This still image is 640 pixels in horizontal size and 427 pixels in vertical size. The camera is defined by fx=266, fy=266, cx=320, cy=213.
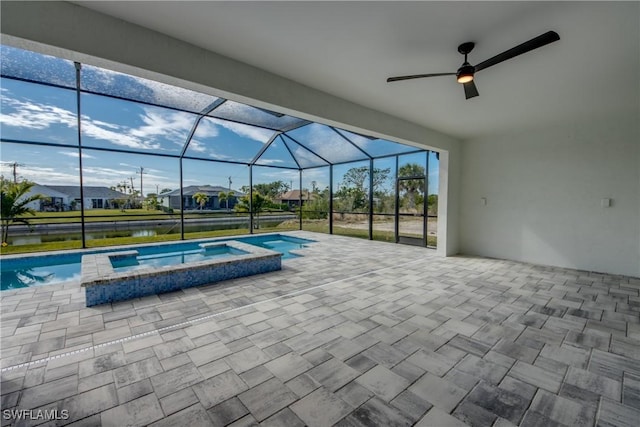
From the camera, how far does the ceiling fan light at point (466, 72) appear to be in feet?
8.30

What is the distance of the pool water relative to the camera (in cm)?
566

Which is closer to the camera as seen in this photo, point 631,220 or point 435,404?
point 435,404

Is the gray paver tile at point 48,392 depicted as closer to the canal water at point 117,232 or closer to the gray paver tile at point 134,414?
the gray paver tile at point 134,414

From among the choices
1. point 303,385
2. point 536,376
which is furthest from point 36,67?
point 536,376

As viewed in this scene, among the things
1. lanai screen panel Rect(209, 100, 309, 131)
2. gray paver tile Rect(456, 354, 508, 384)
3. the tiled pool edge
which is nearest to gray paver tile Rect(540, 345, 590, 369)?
gray paver tile Rect(456, 354, 508, 384)

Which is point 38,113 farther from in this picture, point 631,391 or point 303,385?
point 631,391

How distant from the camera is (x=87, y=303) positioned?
320 cm

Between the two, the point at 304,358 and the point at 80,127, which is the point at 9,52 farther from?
the point at 304,358

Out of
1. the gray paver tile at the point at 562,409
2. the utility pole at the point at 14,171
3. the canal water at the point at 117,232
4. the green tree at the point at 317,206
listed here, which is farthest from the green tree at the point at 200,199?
the gray paver tile at the point at 562,409

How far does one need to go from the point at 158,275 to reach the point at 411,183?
6.18 m

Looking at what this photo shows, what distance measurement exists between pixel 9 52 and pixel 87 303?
12.1 feet

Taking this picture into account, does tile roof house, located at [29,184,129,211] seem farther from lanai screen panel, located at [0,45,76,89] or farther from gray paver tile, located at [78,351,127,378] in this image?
gray paver tile, located at [78,351,127,378]

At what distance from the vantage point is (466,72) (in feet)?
8.39

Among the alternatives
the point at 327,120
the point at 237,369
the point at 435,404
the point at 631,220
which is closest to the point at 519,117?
the point at 631,220
